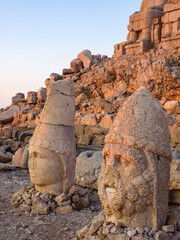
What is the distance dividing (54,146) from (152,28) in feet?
43.8

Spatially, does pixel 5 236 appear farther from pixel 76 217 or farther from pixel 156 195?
pixel 156 195

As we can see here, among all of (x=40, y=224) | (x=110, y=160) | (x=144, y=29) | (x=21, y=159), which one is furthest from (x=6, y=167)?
(x=144, y=29)

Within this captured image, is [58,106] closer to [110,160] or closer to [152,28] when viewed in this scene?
[110,160]

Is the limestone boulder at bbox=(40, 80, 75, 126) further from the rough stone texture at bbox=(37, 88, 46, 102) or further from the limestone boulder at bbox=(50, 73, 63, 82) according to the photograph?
the limestone boulder at bbox=(50, 73, 63, 82)

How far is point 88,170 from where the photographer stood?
632cm

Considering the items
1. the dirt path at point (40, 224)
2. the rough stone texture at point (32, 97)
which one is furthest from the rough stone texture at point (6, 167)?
the rough stone texture at point (32, 97)

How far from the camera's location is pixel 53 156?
488cm

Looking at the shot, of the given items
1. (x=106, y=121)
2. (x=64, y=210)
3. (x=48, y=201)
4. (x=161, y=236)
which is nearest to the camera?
(x=161, y=236)

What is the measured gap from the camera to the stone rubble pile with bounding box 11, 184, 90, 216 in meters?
4.61

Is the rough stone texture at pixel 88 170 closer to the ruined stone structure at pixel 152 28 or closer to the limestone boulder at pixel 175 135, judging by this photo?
the limestone boulder at pixel 175 135

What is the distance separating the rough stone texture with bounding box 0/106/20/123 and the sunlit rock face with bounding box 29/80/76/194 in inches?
517

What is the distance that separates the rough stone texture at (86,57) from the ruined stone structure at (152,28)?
1.87 meters

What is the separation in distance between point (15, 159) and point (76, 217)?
17.6 feet

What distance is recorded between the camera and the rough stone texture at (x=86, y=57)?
17.7 m
